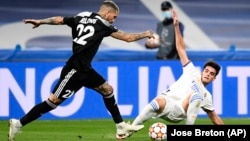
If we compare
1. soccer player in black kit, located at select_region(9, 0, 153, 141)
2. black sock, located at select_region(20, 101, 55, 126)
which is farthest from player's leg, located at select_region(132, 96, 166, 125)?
black sock, located at select_region(20, 101, 55, 126)

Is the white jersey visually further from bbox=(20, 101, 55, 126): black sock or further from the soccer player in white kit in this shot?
bbox=(20, 101, 55, 126): black sock

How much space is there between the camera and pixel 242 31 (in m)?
20.8

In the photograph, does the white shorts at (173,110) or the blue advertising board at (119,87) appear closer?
the white shorts at (173,110)

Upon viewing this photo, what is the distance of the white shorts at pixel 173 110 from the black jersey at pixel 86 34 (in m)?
1.10

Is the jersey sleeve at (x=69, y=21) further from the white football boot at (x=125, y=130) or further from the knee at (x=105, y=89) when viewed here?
the white football boot at (x=125, y=130)

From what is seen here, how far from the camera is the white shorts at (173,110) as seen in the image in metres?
13.0

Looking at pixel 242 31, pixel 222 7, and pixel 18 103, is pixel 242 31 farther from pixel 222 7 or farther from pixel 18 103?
pixel 18 103

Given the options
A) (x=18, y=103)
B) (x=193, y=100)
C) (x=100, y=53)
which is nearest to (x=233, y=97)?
(x=100, y=53)

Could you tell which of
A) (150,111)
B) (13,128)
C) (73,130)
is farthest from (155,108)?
(73,130)

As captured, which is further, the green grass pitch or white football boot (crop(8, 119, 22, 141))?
the green grass pitch

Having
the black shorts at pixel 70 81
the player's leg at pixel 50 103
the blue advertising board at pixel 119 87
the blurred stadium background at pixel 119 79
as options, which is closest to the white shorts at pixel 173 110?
the black shorts at pixel 70 81

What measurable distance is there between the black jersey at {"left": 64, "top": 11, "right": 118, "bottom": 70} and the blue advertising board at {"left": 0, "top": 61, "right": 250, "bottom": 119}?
3839 mm

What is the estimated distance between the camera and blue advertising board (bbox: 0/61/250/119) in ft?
55.2

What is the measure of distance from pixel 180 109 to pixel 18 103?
4533mm
